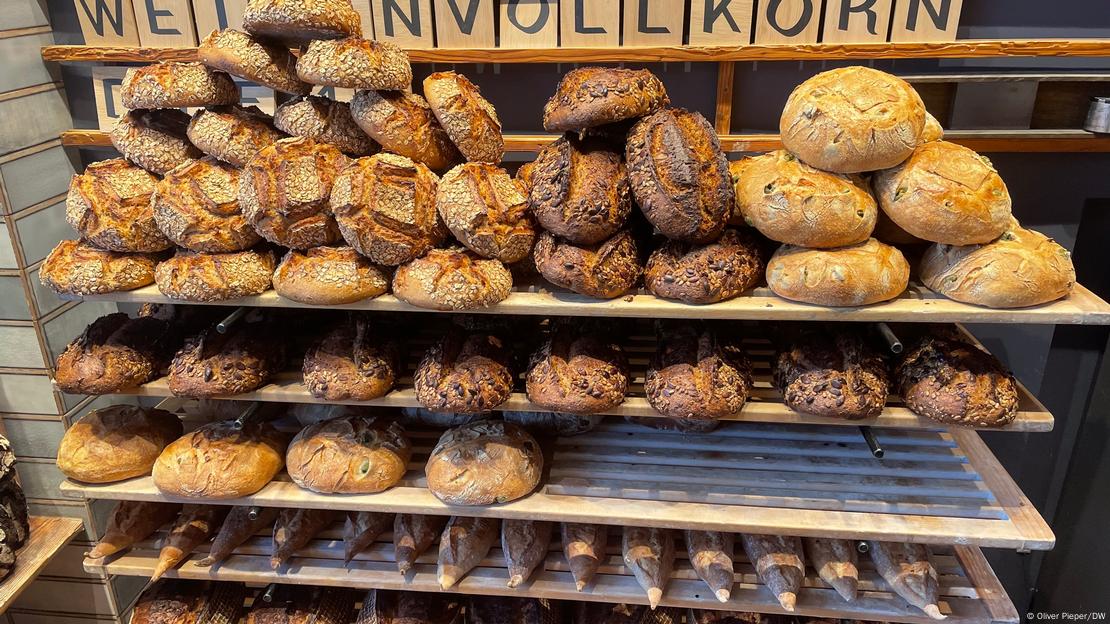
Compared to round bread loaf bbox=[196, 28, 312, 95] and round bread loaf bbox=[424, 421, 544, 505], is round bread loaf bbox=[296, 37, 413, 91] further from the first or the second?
round bread loaf bbox=[424, 421, 544, 505]

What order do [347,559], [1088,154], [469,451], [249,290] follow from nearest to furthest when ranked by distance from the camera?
[249,290] < [469,451] < [347,559] < [1088,154]

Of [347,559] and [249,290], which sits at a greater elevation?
[249,290]

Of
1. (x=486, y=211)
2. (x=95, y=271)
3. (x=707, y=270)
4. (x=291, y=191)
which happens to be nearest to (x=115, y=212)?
(x=95, y=271)

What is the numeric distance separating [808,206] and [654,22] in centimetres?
117

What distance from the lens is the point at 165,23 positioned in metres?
2.82

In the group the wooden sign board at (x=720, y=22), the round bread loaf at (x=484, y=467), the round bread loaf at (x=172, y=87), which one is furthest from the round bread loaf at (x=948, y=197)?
the round bread loaf at (x=172, y=87)

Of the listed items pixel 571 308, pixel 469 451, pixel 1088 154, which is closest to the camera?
pixel 571 308

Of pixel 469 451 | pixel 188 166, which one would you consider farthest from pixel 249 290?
pixel 469 451

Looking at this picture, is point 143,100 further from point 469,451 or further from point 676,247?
Answer: point 676,247

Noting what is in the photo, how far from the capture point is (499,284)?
2.02 meters

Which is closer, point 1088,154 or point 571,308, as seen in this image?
point 571,308

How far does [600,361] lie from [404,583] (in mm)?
1055

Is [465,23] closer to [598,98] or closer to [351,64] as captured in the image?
[351,64]

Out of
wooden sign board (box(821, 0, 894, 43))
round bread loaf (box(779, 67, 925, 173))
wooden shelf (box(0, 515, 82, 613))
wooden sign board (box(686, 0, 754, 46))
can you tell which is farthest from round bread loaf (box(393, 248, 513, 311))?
wooden shelf (box(0, 515, 82, 613))
